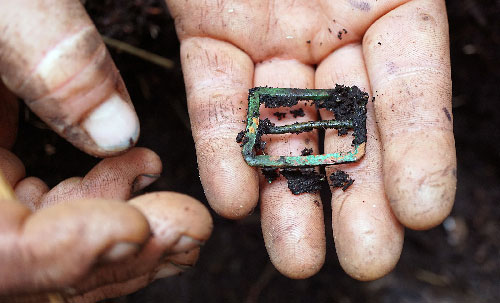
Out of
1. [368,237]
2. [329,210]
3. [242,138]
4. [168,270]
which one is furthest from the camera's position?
[329,210]

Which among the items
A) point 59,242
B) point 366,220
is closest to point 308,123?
point 366,220

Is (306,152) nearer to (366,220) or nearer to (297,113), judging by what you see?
(297,113)

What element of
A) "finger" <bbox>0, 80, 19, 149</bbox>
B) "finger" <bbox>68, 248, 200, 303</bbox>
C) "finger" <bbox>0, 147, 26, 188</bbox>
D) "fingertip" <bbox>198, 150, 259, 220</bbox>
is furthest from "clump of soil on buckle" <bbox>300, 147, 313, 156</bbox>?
"finger" <bbox>0, 80, 19, 149</bbox>

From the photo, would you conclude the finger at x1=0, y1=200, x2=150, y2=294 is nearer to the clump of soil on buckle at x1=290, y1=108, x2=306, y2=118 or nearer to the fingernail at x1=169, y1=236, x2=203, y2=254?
the fingernail at x1=169, y1=236, x2=203, y2=254

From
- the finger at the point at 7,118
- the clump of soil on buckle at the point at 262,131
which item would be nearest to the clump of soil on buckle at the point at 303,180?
the clump of soil on buckle at the point at 262,131

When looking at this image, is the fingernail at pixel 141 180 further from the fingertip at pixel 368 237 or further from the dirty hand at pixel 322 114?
the fingertip at pixel 368 237

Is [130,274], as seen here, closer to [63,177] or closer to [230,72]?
[230,72]
